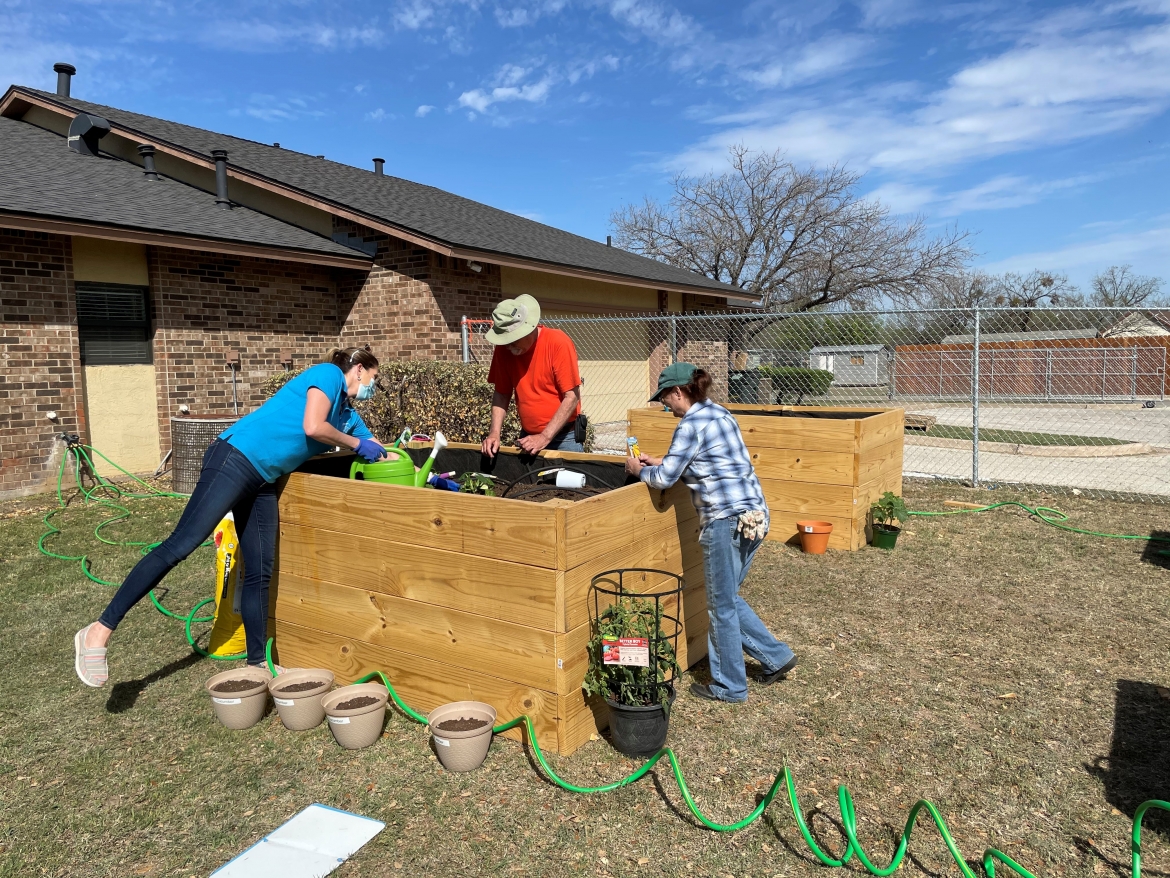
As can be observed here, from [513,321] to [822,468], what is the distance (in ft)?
10.8

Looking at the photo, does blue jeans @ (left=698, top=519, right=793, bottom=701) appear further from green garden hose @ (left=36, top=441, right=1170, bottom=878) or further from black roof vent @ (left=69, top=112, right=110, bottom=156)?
black roof vent @ (left=69, top=112, right=110, bottom=156)

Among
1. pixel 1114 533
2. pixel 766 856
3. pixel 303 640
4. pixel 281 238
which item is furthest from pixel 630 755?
pixel 281 238

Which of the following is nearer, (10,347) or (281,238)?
(10,347)

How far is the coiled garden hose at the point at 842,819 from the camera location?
7.48ft

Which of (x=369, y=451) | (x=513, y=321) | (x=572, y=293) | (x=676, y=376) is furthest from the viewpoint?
(x=572, y=293)

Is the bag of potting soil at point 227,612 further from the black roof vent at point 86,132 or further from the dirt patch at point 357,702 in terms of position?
the black roof vent at point 86,132

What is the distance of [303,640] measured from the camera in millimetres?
3857

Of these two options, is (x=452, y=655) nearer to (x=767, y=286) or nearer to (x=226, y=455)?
(x=226, y=455)

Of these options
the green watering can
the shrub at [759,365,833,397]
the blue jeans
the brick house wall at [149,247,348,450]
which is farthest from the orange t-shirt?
the shrub at [759,365,833,397]

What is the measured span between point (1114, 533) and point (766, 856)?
232 inches

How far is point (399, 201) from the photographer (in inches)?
508

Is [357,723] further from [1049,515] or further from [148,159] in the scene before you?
[148,159]

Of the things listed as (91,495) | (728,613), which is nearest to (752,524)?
(728,613)

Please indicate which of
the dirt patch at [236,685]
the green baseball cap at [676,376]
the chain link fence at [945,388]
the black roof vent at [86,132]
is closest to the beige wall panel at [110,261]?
the black roof vent at [86,132]
